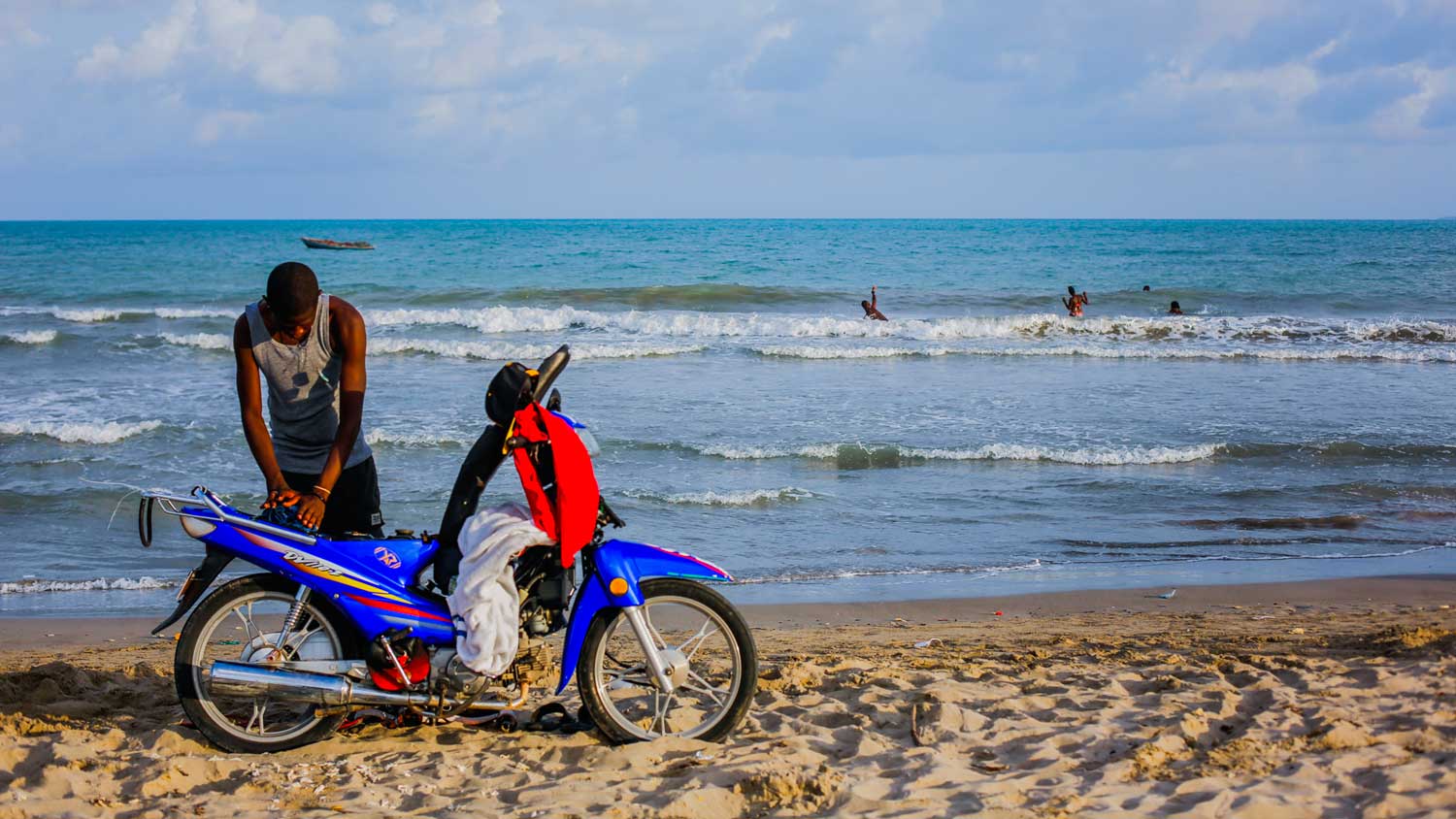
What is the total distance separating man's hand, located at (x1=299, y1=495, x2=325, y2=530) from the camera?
150 inches

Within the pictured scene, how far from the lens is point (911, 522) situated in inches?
346

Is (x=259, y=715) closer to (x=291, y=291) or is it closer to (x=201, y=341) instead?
(x=291, y=291)

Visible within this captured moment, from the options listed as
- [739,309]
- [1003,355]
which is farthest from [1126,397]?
[739,309]

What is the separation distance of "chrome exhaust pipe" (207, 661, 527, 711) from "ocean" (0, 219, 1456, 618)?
10.9 ft

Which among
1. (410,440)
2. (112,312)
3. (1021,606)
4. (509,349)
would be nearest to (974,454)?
(1021,606)

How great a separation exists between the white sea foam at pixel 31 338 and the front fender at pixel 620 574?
65.8ft

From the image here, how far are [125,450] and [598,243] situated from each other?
4878 cm

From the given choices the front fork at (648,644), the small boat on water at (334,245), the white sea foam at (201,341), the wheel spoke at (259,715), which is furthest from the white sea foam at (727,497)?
the small boat on water at (334,245)

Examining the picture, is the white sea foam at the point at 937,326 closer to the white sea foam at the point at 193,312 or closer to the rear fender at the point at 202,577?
the white sea foam at the point at 193,312

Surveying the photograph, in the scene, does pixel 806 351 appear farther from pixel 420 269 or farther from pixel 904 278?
pixel 420 269

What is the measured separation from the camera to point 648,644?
3861mm

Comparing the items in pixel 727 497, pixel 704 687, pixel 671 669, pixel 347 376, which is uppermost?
pixel 347 376

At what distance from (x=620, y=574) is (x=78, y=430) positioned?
386 inches

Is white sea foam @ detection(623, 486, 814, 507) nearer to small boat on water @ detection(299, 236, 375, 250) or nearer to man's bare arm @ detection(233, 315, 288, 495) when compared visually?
man's bare arm @ detection(233, 315, 288, 495)
